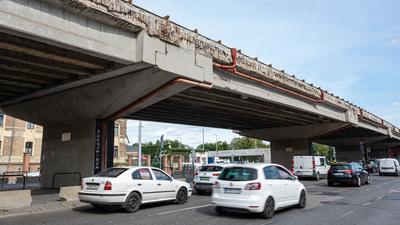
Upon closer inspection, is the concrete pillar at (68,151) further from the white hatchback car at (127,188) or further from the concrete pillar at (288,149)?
the concrete pillar at (288,149)

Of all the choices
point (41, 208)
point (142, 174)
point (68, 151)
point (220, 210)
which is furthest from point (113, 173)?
point (68, 151)

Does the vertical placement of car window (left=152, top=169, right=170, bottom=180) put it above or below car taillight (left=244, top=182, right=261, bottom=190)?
above

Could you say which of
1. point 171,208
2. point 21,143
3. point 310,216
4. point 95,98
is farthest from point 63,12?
point 21,143

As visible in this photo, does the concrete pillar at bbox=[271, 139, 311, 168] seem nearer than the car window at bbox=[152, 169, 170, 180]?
No

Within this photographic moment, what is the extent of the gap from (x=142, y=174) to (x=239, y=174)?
3497 mm

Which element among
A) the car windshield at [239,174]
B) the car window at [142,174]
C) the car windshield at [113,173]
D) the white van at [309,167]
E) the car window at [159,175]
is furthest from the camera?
the white van at [309,167]

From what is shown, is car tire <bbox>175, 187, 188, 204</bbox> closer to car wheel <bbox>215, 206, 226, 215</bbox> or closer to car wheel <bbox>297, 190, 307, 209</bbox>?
car wheel <bbox>215, 206, 226, 215</bbox>

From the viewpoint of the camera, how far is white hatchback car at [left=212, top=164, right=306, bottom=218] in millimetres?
10062

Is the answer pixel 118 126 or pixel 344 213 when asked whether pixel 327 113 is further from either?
pixel 118 126

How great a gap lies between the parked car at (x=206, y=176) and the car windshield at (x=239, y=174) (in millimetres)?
5683

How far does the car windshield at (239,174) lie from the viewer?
10.4 metres

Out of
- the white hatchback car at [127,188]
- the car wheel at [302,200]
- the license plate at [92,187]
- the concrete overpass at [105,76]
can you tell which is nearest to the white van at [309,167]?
the concrete overpass at [105,76]

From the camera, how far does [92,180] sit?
37.6ft

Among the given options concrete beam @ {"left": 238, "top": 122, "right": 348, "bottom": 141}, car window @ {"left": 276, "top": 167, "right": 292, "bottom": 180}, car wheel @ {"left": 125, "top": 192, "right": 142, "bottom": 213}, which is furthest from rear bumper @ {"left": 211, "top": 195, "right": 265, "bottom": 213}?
concrete beam @ {"left": 238, "top": 122, "right": 348, "bottom": 141}
